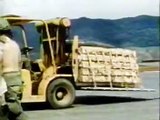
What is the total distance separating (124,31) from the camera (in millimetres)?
32406

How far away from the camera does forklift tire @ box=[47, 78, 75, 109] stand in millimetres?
14336

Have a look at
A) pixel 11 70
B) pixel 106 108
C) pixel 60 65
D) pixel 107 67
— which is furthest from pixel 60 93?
pixel 11 70

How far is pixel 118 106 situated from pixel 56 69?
1.62m

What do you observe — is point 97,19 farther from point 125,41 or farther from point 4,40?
point 4,40

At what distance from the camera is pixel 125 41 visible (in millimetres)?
31422

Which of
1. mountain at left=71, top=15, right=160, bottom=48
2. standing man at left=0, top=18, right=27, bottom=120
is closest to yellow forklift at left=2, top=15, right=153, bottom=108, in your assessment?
standing man at left=0, top=18, right=27, bottom=120

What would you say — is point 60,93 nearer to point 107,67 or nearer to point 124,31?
point 107,67

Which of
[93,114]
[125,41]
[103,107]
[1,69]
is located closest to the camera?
[1,69]

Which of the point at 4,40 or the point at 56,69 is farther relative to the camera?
the point at 56,69

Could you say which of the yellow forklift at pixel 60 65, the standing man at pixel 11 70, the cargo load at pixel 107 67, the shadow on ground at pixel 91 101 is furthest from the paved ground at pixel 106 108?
the standing man at pixel 11 70

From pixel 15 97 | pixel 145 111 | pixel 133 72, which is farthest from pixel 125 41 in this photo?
pixel 15 97

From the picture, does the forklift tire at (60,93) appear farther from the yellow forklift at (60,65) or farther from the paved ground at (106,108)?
the paved ground at (106,108)

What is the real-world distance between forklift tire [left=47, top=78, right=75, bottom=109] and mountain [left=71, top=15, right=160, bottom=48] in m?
16.3

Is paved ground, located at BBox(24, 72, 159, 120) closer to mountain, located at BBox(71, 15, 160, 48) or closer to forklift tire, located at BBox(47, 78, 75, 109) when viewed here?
forklift tire, located at BBox(47, 78, 75, 109)
